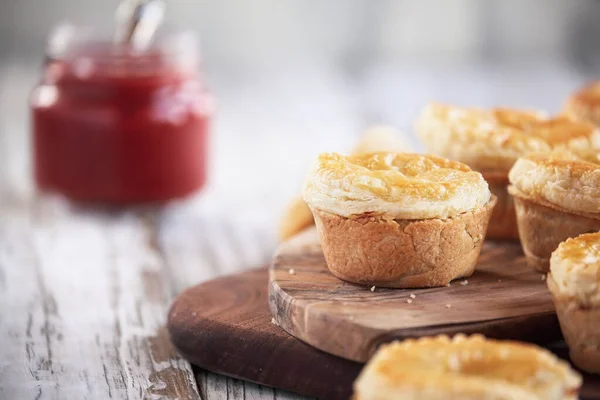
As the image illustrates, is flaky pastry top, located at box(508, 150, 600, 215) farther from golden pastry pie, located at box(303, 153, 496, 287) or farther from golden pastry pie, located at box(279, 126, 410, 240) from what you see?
golden pastry pie, located at box(279, 126, 410, 240)

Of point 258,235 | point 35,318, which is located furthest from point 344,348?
point 258,235

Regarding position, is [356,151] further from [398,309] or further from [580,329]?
[580,329]

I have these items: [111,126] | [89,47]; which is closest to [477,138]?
[111,126]

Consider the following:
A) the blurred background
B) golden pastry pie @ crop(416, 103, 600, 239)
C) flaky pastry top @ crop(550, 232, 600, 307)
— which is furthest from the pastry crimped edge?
the blurred background

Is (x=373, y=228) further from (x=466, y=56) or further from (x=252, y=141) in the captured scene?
(x=466, y=56)

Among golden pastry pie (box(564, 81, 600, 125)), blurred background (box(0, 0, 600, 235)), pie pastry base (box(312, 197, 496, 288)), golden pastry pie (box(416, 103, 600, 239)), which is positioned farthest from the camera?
blurred background (box(0, 0, 600, 235))

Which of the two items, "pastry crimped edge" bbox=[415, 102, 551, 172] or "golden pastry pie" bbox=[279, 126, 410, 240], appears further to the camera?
"golden pastry pie" bbox=[279, 126, 410, 240]

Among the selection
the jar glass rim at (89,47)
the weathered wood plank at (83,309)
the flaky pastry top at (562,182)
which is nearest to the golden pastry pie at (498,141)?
the flaky pastry top at (562,182)
